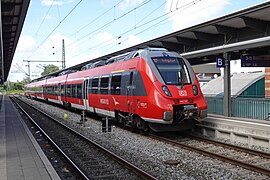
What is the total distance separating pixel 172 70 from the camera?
1189 cm

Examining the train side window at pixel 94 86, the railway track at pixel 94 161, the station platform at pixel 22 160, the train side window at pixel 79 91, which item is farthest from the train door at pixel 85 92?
the station platform at pixel 22 160

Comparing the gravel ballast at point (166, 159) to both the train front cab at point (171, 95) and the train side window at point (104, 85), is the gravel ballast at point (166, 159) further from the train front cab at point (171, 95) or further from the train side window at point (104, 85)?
the train side window at point (104, 85)

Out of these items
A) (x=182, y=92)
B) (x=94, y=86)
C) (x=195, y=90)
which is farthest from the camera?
(x=94, y=86)

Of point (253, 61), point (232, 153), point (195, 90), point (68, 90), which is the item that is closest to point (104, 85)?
point (195, 90)

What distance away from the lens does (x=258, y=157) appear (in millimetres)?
8898

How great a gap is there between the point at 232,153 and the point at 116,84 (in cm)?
634

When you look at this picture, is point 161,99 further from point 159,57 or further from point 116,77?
point 116,77

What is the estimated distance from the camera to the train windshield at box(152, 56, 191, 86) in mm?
11625

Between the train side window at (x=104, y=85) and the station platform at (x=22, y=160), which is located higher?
the train side window at (x=104, y=85)

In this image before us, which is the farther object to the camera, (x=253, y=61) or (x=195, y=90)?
(x=253, y=61)

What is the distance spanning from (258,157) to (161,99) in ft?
11.6

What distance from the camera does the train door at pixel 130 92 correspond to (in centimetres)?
1251

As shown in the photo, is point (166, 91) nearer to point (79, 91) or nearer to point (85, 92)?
point (85, 92)

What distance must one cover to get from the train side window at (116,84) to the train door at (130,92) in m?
1.02
